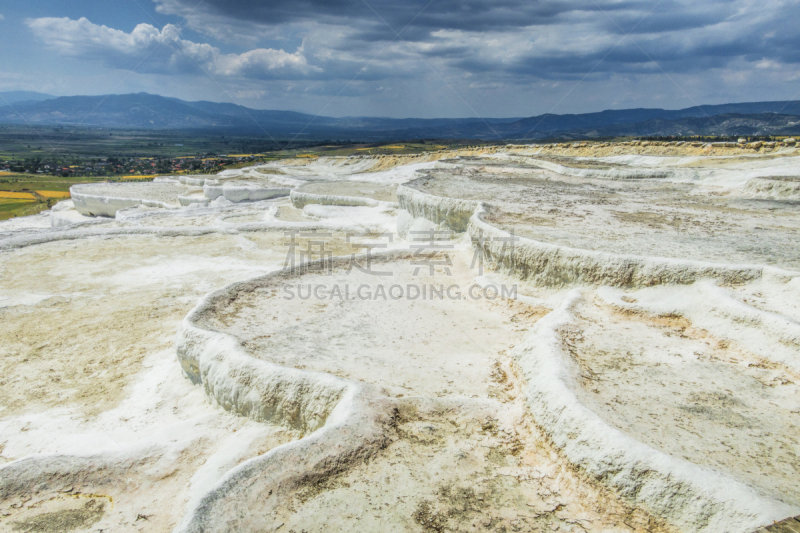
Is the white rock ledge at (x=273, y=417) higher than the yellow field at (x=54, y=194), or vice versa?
the white rock ledge at (x=273, y=417)

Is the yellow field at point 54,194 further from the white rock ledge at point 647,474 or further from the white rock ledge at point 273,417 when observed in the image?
the white rock ledge at point 647,474

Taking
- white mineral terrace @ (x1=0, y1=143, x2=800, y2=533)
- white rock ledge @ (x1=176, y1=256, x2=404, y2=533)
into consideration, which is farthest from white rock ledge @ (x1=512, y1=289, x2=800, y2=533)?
white rock ledge @ (x1=176, y1=256, x2=404, y2=533)

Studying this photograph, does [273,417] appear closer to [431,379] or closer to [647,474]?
[431,379]

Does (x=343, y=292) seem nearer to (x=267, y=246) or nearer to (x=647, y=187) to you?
(x=267, y=246)

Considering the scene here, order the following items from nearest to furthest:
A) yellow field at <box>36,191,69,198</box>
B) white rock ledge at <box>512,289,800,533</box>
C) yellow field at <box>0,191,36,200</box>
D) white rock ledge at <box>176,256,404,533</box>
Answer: white rock ledge at <box>512,289,800,533</box>
white rock ledge at <box>176,256,404,533</box>
yellow field at <box>0,191,36,200</box>
yellow field at <box>36,191,69,198</box>

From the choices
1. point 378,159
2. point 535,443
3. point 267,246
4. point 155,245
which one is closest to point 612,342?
point 535,443

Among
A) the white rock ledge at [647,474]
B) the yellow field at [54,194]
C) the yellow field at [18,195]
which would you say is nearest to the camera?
the white rock ledge at [647,474]

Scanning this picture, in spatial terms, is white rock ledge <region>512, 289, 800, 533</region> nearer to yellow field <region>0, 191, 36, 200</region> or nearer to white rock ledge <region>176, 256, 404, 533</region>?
white rock ledge <region>176, 256, 404, 533</region>

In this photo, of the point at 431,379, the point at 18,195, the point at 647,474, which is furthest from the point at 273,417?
the point at 18,195

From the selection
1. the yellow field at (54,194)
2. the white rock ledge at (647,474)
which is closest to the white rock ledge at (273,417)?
the white rock ledge at (647,474)
